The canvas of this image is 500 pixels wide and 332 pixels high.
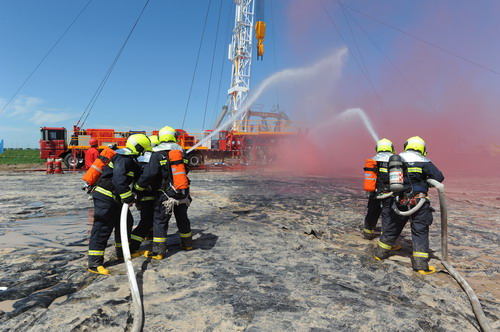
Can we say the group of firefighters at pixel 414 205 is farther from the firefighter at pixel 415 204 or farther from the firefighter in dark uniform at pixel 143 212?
the firefighter in dark uniform at pixel 143 212

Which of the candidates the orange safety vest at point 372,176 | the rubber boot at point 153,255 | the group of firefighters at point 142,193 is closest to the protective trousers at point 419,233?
the orange safety vest at point 372,176

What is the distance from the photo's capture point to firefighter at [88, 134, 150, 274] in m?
3.54

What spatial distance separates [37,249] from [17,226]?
194cm

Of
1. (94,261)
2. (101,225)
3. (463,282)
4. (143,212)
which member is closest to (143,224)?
(143,212)

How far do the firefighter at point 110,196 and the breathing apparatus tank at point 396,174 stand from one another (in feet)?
11.2

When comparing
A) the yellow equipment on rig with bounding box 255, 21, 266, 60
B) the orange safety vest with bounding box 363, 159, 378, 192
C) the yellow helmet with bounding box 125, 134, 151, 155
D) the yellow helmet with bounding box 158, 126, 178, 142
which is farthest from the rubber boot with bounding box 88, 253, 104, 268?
the yellow equipment on rig with bounding box 255, 21, 266, 60

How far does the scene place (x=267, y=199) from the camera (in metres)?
9.02

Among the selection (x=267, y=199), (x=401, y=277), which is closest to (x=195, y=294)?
(x=401, y=277)

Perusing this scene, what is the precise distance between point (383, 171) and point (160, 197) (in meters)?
3.58

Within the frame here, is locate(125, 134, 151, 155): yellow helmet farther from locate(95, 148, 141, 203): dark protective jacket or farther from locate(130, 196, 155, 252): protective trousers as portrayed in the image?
locate(130, 196, 155, 252): protective trousers

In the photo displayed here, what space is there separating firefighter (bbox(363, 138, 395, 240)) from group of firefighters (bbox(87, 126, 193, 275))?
302 centimetres

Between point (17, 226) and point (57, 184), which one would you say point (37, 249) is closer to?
point (17, 226)

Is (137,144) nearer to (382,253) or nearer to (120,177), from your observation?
(120,177)

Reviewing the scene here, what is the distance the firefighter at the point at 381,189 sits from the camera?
4492 mm
